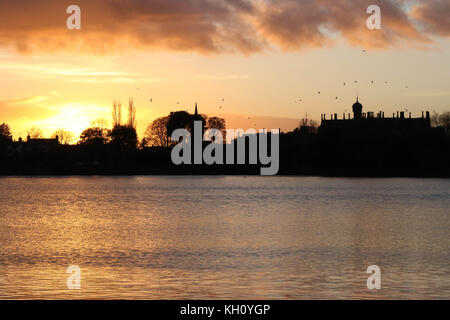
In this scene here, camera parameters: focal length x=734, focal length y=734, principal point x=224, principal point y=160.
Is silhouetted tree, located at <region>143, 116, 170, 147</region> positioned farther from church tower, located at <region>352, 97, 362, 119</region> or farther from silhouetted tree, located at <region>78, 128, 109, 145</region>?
church tower, located at <region>352, 97, 362, 119</region>

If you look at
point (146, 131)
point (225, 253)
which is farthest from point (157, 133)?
point (225, 253)

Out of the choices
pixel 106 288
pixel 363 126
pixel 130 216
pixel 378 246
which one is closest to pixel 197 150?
pixel 363 126

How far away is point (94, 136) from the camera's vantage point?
18275cm

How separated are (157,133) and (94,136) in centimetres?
2008

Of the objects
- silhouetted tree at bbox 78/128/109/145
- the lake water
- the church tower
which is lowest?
the lake water

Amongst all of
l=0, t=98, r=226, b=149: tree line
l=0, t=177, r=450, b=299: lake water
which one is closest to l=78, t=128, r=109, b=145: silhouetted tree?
l=0, t=98, r=226, b=149: tree line

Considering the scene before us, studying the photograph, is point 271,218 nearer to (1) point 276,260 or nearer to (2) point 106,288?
(1) point 276,260

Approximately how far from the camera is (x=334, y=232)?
123ft

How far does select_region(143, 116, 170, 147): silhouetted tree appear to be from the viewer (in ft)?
559

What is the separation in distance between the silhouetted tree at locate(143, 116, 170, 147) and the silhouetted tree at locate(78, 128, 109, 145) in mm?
12332

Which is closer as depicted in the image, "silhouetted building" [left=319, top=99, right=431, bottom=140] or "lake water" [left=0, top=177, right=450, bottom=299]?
"lake water" [left=0, top=177, right=450, bottom=299]

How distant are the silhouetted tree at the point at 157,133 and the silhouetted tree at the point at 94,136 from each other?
40.5 ft

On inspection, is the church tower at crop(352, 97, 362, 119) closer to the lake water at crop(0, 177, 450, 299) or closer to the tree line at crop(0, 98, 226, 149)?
the tree line at crop(0, 98, 226, 149)

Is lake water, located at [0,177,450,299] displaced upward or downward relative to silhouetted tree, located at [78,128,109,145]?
downward
